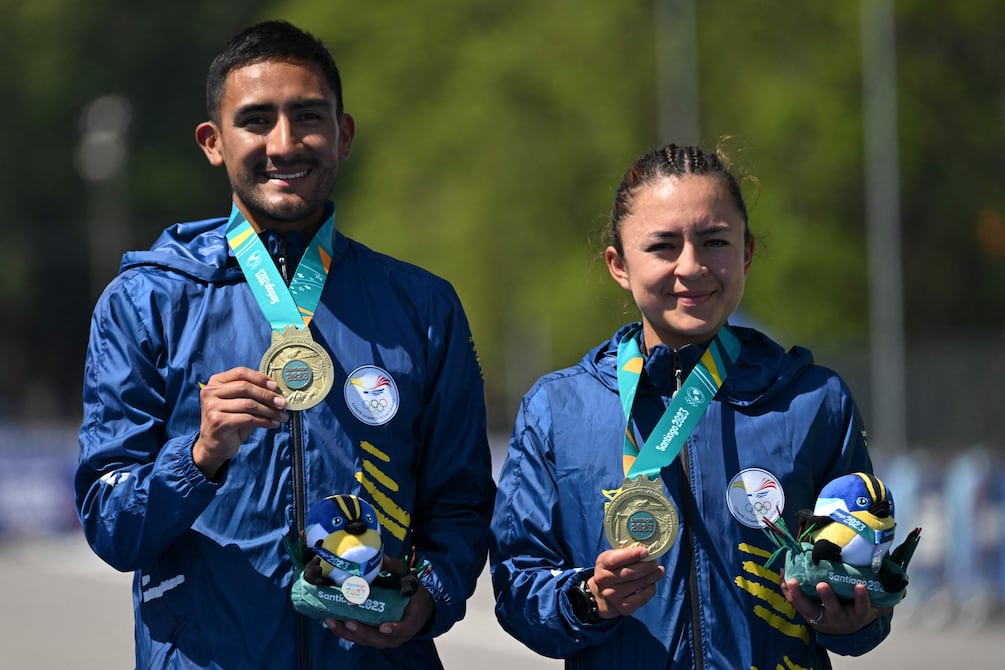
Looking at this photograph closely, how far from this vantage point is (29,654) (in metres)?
13.2

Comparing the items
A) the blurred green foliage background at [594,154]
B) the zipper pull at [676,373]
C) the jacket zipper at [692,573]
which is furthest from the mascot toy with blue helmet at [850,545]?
the blurred green foliage background at [594,154]

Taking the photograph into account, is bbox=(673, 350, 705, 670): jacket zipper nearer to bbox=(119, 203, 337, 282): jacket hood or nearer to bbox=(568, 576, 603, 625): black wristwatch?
bbox=(568, 576, 603, 625): black wristwatch

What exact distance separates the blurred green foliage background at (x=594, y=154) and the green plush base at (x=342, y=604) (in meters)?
16.6

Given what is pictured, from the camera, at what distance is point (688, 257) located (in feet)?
13.7

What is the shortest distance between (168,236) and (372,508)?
3.34 feet

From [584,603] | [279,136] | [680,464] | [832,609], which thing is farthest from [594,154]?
[832,609]

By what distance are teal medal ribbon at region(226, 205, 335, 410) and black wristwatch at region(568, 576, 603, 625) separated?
2.52 feet

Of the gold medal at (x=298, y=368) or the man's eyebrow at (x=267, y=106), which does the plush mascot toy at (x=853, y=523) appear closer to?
the gold medal at (x=298, y=368)

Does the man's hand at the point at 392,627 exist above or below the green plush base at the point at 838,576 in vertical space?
below

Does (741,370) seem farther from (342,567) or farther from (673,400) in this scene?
(342,567)

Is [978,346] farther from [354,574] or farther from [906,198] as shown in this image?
[354,574]

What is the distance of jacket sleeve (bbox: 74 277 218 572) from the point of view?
3879 mm

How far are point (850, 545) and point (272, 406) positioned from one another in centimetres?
136

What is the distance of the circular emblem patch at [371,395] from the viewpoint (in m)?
4.16
